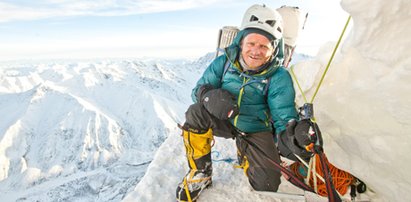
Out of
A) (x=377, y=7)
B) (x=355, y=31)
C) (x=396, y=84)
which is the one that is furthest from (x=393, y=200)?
(x=377, y=7)

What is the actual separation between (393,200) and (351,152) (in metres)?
0.67

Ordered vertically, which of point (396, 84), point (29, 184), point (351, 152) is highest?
point (396, 84)

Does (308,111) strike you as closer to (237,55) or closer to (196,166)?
(237,55)

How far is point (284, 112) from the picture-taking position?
11.2 feet

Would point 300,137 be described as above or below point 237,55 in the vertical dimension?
below

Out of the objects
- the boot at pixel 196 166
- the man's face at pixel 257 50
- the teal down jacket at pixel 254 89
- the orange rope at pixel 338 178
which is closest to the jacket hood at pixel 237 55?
the teal down jacket at pixel 254 89

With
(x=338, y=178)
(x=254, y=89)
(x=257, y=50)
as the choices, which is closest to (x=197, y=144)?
(x=254, y=89)

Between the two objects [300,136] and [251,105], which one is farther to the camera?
[251,105]

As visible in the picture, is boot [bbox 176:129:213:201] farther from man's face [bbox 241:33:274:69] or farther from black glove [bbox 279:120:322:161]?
black glove [bbox 279:120:322:161]

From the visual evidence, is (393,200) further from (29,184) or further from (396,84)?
(29,184)

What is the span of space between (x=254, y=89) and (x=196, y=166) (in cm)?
129

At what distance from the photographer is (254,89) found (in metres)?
3.82

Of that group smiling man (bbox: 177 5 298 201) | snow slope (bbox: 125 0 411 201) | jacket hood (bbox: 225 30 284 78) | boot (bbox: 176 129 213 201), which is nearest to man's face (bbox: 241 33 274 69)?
smiling man (bbox: 177 5 298 201)

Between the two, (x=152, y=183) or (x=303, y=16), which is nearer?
(x=152, y=183)
